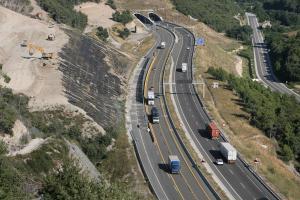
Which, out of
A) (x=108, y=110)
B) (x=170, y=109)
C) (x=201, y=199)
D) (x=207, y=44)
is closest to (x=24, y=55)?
(x=108, y=110)

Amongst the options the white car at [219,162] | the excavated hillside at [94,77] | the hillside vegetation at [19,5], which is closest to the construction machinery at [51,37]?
the excavated hillside at [94,77]

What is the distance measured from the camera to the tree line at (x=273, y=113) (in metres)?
97.1

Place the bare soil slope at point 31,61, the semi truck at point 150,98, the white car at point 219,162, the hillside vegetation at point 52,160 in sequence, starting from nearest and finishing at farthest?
1. the hillside vegetation at point 52,160
2. the white car at point 219,162
3. the bare soil slope at point 31,61
4. the semi truck at point 150,98

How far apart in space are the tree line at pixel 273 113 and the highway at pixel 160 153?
17.7 metres

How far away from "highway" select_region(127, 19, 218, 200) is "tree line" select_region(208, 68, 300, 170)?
17730 mm

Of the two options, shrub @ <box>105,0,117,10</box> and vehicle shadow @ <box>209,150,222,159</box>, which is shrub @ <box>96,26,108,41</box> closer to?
shrub @ <box>105,0,117,10</box>

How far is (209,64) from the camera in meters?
144

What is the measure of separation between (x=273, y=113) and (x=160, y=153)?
111 feet

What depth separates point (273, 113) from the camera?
106 metres

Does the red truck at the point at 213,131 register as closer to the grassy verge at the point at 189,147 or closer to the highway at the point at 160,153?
the grassy verge at the point at 189,147

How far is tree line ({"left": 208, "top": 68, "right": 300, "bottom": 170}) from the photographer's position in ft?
318

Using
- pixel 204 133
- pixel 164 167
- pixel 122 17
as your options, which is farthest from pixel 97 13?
pixel 164 167

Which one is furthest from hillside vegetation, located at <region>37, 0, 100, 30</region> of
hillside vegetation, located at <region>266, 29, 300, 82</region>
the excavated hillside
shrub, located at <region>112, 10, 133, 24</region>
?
hillside vegetation, located at <region>266, 29, 300, 82</region>

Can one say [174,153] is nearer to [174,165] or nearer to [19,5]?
[174,165]
